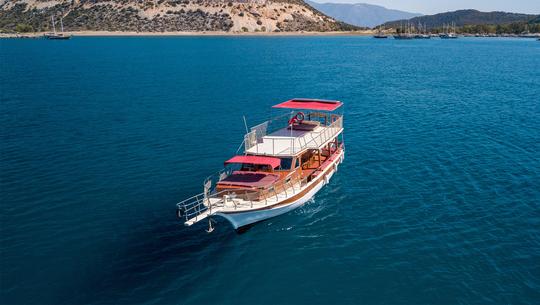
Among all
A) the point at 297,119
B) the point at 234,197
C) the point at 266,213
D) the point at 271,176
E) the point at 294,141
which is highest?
the point at 297,119

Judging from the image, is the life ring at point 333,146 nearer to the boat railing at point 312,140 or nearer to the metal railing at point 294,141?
the boat railing at point 312,140

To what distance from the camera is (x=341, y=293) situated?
23609 mm

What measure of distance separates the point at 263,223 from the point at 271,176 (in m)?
3.58

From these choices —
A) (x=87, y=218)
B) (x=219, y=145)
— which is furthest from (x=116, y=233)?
(x=219, y=145)

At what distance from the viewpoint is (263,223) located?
31.0 meters

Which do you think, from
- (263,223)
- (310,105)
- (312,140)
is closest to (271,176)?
(263,223)

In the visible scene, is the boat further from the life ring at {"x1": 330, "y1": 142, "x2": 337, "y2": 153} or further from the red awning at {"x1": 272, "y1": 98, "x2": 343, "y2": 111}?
the life ring at {"x1": 330, "y1": 142, "x2": 337, "y2": 153}

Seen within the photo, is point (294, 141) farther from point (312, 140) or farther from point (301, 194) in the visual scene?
point (301, 194)

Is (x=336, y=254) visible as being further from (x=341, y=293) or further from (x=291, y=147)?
(x=291, y=147)

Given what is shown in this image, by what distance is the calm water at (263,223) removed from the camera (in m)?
24.2

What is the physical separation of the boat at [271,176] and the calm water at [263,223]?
1.53 m

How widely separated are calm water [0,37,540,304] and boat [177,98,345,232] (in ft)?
5.03

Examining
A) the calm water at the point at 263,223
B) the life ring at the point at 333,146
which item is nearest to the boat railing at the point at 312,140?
the life ring at the point at 333,146

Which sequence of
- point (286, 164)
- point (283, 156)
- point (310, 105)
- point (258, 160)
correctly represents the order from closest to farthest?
point (258, 160)
point (283, 156)
point (286, 164)
point (310, 105)
